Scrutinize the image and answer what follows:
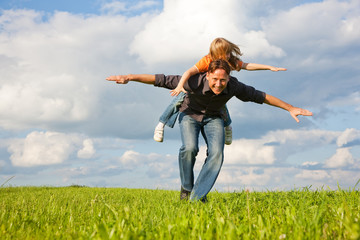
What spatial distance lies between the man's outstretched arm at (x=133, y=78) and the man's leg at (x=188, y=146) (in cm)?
87

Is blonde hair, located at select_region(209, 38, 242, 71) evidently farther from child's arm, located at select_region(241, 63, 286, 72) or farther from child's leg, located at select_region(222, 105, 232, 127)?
child's leg, located at select_region(222, 105, 232, 127)

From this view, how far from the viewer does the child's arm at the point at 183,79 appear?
5434mm

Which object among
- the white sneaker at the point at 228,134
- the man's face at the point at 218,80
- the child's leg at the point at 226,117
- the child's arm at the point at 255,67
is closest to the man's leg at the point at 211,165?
the child's leg at the point at 226,117

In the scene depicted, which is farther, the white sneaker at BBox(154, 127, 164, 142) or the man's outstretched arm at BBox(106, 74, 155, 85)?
the white sneaker at BBox(154, 127, 164, 142)

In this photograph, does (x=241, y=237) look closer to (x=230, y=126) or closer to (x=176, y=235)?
(x=176, y=235)

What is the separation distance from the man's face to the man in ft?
0.07

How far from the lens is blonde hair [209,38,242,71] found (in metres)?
6.73

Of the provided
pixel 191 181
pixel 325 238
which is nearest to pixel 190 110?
pixel 191 181

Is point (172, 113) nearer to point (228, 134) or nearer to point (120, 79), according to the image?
point (228, 134)

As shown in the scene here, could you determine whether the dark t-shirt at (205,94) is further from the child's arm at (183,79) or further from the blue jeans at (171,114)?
the blue jeans at (171,114)

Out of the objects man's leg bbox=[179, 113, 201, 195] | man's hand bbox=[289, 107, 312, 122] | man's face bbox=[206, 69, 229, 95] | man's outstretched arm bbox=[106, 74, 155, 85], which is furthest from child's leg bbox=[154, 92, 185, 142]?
man's hand bbox=[289, 107, 312, 122]

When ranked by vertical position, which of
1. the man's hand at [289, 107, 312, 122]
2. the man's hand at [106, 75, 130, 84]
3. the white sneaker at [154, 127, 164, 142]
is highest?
the man's hand at [106, 75, 130, 84]

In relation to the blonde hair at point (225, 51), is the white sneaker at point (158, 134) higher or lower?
lower

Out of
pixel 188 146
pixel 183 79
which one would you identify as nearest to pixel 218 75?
pixel 183 79
